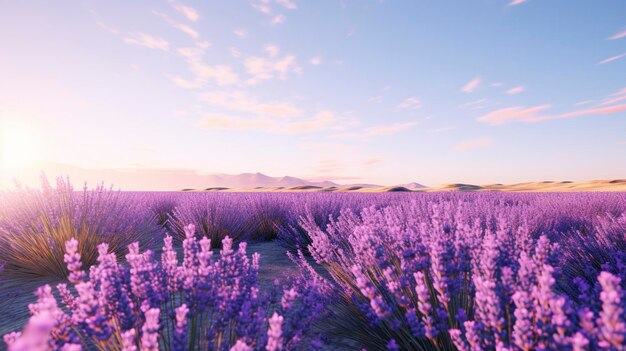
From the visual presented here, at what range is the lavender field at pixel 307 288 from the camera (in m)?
1.05

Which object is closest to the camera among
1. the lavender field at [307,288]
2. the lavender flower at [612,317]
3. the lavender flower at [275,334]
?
the lavender flower at [612,317]

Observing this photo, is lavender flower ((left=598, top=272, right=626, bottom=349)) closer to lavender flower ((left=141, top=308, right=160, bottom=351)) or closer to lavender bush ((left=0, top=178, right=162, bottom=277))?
lavender flower ((left=141, top=308, right=160, bottom=351))

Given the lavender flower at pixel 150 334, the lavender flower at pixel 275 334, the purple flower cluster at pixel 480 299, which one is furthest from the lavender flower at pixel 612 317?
the lavender flower at pixel 150 334

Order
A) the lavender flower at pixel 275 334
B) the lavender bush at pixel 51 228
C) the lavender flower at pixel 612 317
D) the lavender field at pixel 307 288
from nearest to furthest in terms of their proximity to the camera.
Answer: the lavender flower at pixel 612 317 < the lavender flower at pixel 275 334 < the lavender field at pixel 307 288 < the lavender bush at pixel 51 228

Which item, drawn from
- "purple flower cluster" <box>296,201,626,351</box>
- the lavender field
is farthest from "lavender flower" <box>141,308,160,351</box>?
"purple flower cluster" <box>296,201,626,351</box>

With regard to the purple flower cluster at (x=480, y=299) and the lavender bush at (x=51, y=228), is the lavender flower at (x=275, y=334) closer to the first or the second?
the purple flower cluster at (x=480, y=299)

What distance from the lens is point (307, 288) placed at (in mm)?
1914

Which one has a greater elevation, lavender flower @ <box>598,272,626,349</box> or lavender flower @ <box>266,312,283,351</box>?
lavender flower @ <box>598,272,626,349</box>

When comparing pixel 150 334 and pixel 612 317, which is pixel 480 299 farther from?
pixel 150 334

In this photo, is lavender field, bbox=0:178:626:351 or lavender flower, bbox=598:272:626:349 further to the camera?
lavender field, bbox=0:178:626:351

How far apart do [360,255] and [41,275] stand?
12.0ft

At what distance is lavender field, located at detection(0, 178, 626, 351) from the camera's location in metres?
1.05

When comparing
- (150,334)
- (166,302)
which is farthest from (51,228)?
(150,334)

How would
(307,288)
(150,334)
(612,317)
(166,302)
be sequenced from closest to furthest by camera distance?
(612,317) < (150,334) < (166,302) < (307,288)
